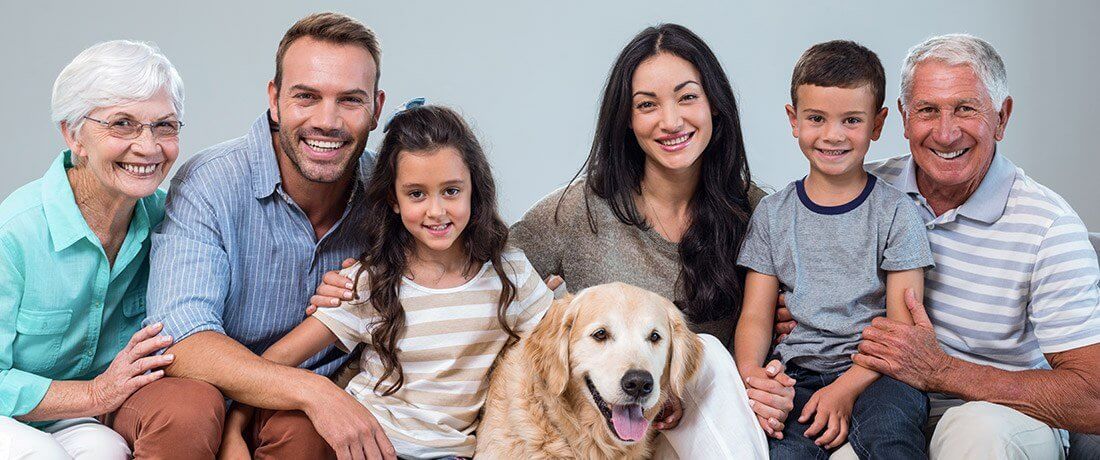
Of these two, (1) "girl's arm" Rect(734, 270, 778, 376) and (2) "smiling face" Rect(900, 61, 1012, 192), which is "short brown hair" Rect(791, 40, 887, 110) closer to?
(2) "smiling face" Rect(900, 61, 1012, 192)

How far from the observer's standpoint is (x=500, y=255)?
2.95 meters

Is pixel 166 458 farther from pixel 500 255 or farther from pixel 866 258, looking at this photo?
pixel 866 258

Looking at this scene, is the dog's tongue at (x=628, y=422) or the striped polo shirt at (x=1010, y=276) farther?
the striped polo shirt at (x=1010, y=276)

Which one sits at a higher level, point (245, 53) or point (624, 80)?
point (624, 80)

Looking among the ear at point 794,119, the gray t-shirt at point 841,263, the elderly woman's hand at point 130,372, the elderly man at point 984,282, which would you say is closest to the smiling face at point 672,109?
the ear at point 794,119

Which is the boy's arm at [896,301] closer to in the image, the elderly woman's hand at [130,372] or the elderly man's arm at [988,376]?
the elderly man's arm at [988,376]

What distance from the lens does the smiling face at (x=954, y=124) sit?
9.61 ft

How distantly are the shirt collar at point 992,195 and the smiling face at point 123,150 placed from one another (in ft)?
7.29

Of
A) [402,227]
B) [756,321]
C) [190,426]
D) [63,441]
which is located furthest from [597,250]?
[63,441]

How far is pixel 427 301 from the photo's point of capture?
9.30ft

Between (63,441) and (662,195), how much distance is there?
1850 mm

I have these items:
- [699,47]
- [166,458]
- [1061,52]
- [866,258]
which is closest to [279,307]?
[166,458]

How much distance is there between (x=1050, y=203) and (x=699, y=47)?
1.09 meters

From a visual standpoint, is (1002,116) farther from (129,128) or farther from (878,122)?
(129,128)
